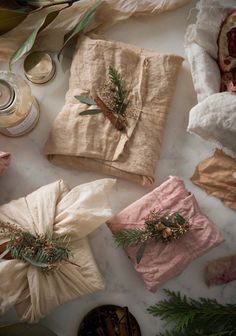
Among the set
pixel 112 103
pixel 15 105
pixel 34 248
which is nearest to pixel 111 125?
pixel 112 103

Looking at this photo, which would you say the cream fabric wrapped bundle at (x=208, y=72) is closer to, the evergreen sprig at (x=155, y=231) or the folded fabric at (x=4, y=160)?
the evergreen sprig at (x=155, y=231)

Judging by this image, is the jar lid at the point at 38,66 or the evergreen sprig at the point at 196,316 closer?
the evergreen sprig at the point at 196,316

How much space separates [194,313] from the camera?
0.97 m

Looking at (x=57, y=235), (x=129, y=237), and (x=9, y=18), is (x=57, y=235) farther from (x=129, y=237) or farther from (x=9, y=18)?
(x=9, y=18)

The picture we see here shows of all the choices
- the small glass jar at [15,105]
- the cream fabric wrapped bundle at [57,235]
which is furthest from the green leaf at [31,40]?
the cream fabric wrapped bundle at [57,235]

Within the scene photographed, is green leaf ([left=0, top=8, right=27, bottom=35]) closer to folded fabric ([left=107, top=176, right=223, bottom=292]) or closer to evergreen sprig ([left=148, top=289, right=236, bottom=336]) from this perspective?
folded fabric ([left=107, top=176, right=223, bottom=292])

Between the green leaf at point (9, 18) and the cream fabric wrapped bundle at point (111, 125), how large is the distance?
0.16 meters

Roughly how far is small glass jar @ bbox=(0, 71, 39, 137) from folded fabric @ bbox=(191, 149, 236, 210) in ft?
1.33

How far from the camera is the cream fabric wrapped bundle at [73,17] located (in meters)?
1.11

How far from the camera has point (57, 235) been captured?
0.97 m

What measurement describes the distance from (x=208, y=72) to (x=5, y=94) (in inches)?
17.6

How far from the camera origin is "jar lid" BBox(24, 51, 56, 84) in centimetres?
111

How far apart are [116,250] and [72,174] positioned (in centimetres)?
21

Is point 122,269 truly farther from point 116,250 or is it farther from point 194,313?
point 194,313
